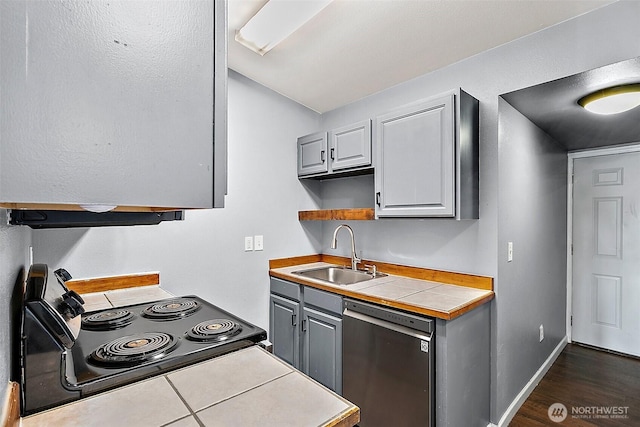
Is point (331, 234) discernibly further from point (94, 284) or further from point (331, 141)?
point (94, 284)

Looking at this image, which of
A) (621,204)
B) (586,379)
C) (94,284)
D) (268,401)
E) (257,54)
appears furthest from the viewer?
(621,204)

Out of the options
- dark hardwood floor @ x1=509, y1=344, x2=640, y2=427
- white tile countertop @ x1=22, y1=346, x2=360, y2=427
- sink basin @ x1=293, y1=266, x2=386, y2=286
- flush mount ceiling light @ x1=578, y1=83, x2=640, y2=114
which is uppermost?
flush mount ceiling light @ x1=578, y1=83, x2=640, y2=114

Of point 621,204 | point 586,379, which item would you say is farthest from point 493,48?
point 586,379

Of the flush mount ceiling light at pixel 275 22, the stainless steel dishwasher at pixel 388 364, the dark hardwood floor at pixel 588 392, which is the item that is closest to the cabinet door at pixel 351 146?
the flush mount ceiling light at pixel 275 22

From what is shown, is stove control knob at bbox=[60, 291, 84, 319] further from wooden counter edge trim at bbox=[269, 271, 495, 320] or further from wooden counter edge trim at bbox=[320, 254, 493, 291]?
wooden counter edge trim at bbox=[320, 254, 493, 291]

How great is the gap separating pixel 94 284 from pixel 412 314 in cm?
191

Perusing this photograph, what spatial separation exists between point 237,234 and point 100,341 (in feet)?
5.20

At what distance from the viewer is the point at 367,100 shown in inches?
111

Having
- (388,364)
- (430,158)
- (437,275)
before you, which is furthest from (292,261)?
(430,158)

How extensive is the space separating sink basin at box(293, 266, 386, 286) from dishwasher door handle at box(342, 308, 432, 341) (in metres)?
0.56

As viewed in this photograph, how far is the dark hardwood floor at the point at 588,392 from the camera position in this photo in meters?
2.15

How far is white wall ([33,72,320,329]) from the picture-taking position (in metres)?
2.05

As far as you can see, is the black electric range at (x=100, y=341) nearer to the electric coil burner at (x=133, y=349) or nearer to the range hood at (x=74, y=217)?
the electric coil burner at (x=133, y=349)

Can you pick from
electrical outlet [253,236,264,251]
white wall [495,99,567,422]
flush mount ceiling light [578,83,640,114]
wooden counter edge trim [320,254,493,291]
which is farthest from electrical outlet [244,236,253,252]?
flush mount ceiling light [578,83,640,114]
